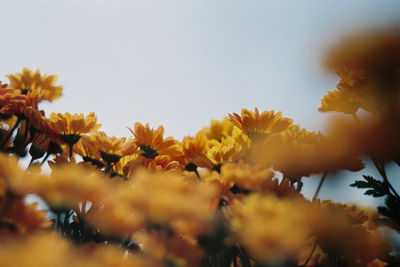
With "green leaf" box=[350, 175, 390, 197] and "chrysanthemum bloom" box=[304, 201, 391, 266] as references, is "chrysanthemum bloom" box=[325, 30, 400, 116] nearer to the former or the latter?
"green leaf" box=[350, 175, 390, 197]

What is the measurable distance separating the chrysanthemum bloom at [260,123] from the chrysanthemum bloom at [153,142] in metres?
0.14

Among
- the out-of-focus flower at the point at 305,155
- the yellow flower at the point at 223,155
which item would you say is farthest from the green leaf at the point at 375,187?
the yellow flower at the point at 223,155

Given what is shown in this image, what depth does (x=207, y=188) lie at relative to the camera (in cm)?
36

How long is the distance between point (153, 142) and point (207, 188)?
1.04ft

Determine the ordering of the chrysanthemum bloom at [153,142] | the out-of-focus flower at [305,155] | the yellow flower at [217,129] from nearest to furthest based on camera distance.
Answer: the out-of-focus flower at [305,155] < the chrysanthemum bloom at [153,142] < the yellow flower at [217,129]

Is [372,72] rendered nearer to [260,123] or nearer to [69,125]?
[260,123]

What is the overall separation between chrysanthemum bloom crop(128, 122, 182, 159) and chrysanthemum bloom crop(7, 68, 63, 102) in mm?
508

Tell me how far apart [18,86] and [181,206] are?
0.93 meters

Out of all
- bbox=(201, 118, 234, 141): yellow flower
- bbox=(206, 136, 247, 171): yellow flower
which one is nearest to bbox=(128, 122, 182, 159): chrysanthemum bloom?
Answer: bbox=(206, 136, 247, 171): yellow flower

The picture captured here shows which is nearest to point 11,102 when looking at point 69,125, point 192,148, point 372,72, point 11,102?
point 11,102

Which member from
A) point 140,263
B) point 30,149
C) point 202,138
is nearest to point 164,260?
point 140,263

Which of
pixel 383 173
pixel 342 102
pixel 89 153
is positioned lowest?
pixel 89 153

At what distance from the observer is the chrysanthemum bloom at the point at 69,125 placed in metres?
0.60

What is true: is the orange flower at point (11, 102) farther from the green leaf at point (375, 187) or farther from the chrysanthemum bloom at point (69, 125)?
the green leaf at point (375, 187)
